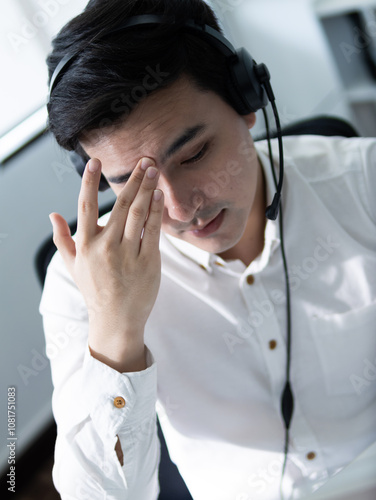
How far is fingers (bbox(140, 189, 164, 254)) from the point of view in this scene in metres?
0.76

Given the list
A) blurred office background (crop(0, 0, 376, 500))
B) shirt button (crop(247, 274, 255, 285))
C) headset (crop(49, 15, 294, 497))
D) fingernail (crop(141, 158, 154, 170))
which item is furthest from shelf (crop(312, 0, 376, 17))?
fingernail (crop(141, 158, 154, 170))

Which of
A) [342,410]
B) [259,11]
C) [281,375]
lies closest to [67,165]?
[281,375]

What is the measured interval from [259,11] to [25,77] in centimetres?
168

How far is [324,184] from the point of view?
3.53 ft

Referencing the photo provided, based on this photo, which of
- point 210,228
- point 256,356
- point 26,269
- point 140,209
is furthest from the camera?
point 26,269

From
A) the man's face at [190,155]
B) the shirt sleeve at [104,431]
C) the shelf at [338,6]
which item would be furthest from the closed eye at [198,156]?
the shelf at [338,6]

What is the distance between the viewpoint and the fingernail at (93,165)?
2.50ft

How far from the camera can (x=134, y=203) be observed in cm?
75

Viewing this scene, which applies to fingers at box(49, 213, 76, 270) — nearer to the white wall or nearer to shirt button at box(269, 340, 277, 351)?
the white wall

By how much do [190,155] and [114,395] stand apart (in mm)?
404

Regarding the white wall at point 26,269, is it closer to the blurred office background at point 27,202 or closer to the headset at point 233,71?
the blurred office background at point 27,202

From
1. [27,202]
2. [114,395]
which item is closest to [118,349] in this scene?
[114,395]

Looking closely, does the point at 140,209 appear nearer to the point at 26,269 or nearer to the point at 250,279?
the point at 250,279

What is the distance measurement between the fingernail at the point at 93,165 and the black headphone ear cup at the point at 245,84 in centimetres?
27
